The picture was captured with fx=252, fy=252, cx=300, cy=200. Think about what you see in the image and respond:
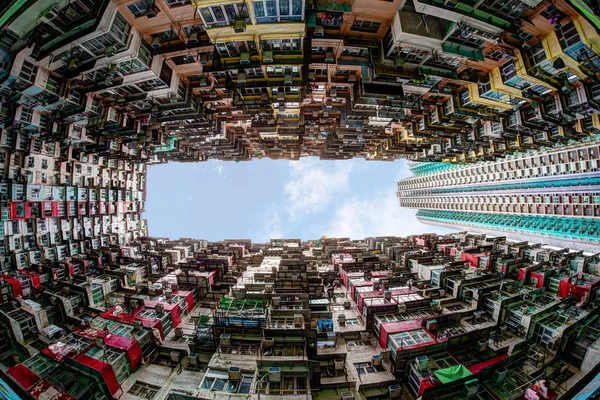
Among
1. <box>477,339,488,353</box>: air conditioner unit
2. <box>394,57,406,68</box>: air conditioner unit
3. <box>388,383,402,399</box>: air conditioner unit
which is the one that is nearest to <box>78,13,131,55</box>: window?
<box>394,57,406,68</box>: air conditioner unit

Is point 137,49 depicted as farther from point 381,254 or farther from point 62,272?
point 381,254

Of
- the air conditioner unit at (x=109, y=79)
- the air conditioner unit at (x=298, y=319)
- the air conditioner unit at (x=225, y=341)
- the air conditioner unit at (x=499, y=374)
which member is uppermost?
the air conditioner unit at (x=109, y=79)

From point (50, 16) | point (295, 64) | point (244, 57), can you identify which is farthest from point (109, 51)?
point (295, 64)

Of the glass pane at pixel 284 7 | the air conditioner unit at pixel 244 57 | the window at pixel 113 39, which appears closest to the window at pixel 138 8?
the window at pixel 113 39

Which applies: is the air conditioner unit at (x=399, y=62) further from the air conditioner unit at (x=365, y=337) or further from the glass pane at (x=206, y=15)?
the air conditioner unit at (x=365, y=337)

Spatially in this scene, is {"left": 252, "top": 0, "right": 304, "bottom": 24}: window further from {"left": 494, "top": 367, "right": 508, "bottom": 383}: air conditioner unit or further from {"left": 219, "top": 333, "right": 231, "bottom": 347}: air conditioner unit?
{"left": 494, "top": 367, "right": 508, "bottom": 383}: air conditioner unit
